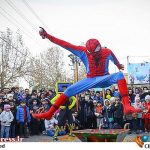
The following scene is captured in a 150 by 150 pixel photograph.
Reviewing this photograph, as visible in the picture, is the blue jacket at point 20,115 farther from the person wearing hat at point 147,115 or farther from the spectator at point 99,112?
the person wearing hat at point 147,115

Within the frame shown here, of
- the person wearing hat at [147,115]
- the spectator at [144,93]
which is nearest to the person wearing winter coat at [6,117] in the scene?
the person wearing hat at [147,115]

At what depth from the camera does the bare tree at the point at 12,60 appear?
17.5 feet

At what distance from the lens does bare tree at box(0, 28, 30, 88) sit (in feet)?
17.5

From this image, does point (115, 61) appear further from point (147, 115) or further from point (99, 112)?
point (99, 112)

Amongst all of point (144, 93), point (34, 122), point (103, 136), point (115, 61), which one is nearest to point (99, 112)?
point (144, 93)

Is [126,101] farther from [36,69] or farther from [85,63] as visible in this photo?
[36,69]

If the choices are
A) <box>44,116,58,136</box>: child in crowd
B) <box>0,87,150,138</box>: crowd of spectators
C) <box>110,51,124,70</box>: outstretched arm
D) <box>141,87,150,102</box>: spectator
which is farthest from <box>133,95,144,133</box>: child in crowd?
<box>44,116,58,136</box>: child in crowd

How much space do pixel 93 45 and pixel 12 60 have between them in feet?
6.84

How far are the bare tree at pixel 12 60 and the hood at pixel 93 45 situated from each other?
1.38 meters

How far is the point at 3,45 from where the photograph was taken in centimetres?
546

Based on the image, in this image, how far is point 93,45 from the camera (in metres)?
3.91

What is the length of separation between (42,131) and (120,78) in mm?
2538

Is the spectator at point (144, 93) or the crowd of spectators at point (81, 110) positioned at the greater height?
the spectator at point (144, 93)
